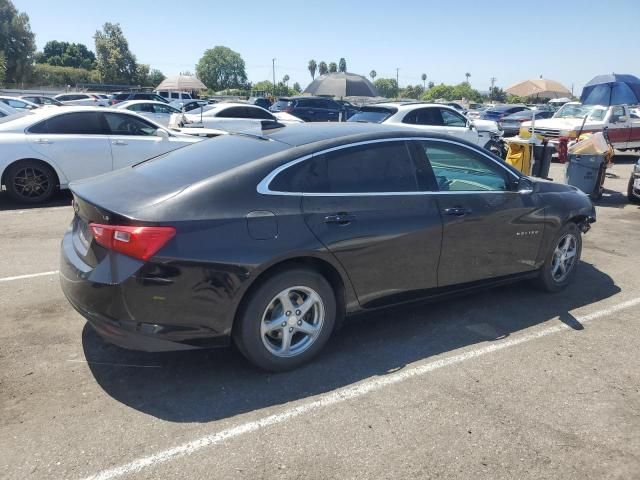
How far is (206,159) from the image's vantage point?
12.5ft

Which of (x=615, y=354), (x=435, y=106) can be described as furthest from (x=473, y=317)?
(x=435, y=106)

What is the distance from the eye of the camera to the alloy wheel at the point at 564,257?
5.20m

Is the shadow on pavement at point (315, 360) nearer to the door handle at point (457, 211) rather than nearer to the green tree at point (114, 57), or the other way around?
the door handle at point (457, 211)

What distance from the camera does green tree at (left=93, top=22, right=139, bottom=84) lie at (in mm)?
66875

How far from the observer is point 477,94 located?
3541 inches

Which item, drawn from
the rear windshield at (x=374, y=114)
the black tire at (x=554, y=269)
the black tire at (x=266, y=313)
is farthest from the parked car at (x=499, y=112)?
the black tire at (x=266, y=313)

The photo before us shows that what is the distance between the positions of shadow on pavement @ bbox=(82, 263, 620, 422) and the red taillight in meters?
0.91

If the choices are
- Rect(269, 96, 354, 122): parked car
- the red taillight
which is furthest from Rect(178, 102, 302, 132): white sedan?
the red taillight

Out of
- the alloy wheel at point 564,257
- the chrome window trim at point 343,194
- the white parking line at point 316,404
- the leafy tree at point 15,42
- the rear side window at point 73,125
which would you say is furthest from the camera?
the leafy tree at point 15,42

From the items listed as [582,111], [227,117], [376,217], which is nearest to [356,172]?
[376,217]

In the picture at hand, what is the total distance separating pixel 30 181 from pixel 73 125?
1.12 meters

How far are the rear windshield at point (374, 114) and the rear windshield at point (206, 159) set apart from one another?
316 inches

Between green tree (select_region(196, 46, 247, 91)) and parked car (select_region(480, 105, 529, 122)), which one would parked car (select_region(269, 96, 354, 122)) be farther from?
green tree (select_region(196, 46, 247, 91))

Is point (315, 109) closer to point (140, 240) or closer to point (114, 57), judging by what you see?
point (140, 240)
